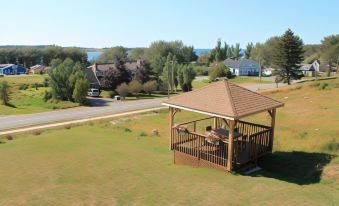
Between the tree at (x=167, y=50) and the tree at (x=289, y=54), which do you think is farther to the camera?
the tree at (x=167, y=50)

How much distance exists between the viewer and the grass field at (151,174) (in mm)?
10977

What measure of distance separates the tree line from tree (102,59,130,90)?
69824 millimetres

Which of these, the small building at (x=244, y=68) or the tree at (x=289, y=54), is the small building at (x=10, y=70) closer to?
the small building at (x=244, y=68)

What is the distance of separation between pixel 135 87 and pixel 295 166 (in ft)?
155

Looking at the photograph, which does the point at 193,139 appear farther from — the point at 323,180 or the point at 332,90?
the point at 332,90

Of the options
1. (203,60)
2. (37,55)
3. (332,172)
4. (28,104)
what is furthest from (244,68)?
(332,172)

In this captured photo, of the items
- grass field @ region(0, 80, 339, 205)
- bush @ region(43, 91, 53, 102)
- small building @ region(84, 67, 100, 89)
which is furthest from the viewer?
small building @ region(84, 67, 100, 89)

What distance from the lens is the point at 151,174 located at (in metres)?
13.5

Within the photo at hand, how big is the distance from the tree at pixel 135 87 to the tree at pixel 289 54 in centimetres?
2610

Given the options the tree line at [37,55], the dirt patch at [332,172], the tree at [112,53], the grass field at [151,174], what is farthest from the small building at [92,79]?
the tree line at [37,55]

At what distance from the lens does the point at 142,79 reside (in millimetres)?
64000

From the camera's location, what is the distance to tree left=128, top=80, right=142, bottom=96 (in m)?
59.4

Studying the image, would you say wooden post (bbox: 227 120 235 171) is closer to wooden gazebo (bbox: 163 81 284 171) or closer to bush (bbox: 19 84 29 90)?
wooden gazebo (bbox: 163 81 284 171)

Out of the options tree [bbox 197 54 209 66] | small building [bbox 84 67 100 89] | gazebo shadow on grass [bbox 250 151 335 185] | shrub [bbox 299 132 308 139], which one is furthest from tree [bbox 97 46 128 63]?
gazebo shadow on grass [bbox 250 151 335 185]
